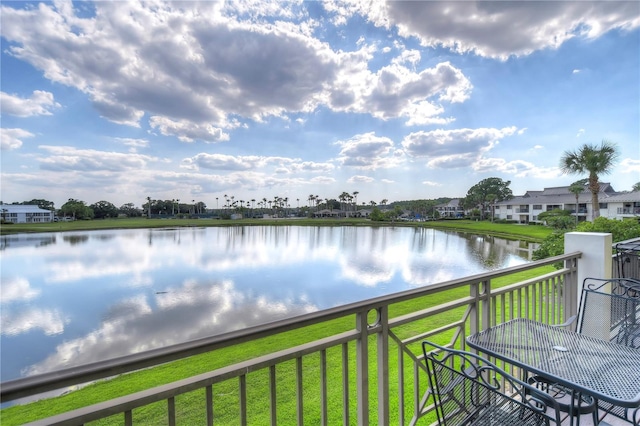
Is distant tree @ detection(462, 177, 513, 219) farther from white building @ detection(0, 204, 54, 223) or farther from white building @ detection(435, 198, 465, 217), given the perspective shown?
white building @ detection(0, 204, 54, 223)

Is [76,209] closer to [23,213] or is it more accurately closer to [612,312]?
[23,213]

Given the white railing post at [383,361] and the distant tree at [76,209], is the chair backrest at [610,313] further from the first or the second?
the distant tree at [76,209]

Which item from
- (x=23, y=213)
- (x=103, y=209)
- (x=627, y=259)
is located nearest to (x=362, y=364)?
(x=627, y=259)

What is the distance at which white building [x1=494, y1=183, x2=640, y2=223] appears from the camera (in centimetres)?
3195

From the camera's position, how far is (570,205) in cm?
3919

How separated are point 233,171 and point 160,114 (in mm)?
13593

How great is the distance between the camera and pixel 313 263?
21.1m

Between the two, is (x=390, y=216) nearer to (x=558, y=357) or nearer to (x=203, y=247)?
(x=203, y=247)

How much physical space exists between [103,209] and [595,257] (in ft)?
259

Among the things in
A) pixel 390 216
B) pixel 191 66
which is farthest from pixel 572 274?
pixel 390 216

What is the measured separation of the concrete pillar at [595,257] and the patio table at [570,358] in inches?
58.5

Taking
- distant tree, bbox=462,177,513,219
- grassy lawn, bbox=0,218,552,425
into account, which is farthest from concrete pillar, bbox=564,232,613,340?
distant tree, bbox=462,177,513,219

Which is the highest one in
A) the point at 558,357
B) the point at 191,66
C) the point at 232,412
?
the point at 191,66

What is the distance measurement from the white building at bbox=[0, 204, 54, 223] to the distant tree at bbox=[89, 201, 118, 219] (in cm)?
851
